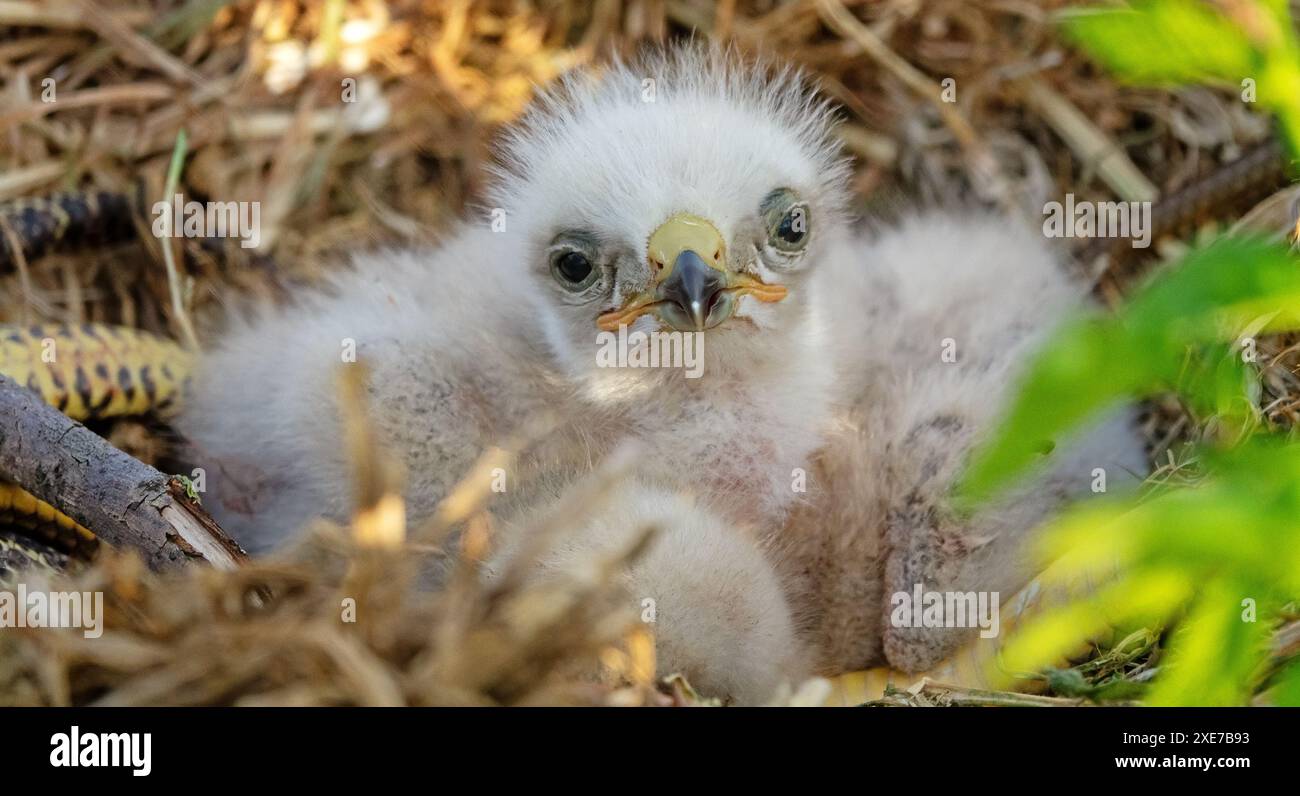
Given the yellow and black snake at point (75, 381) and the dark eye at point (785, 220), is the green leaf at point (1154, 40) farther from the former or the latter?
the yellow and black snake at point (75, 381)

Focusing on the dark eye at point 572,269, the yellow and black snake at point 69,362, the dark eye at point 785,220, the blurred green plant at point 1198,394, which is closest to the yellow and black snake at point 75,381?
the yellow and black snake at point 69,362

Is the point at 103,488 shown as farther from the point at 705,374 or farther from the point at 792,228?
the point at 792,228

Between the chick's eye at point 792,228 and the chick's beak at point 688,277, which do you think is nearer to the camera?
the chick's beak at point 688,277

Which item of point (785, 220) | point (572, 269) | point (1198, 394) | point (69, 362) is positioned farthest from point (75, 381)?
point (1198, 394)

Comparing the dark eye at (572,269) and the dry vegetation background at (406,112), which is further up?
the dry vegetation background at (406,112)

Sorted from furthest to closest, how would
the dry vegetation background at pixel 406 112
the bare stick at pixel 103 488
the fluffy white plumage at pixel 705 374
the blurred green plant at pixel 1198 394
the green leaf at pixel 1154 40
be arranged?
the dry vegetation background at pixel 406 112
the fluffy white plumage at pixel 705 374
the bare stick at pixel 103 488
the green leaf at pixel 1154 40
the blurred green plant at pixel 1198 394

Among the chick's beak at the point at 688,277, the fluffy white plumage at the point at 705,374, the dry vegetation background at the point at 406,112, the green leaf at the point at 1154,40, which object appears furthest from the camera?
the dry vegetation background at the point at 406,112

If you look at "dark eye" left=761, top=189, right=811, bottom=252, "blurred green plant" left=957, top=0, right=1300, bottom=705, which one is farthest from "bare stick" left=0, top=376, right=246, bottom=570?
"blurred green plant" left=957, top=0, right=1300, bottom=705
